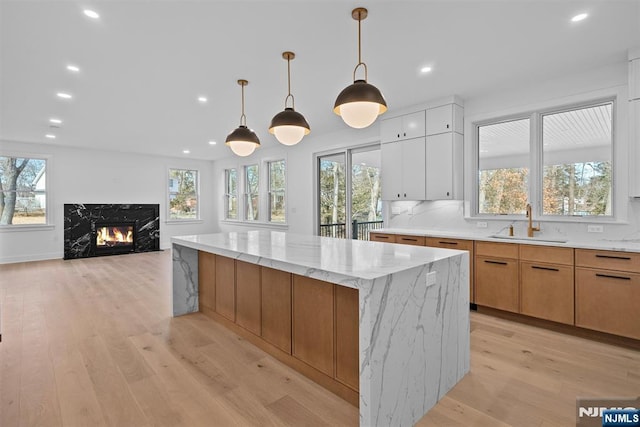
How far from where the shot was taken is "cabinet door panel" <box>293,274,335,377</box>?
2.12 meters

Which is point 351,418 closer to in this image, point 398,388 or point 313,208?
point 398,388

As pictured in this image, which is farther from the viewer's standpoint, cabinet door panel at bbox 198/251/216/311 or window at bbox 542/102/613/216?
cabinet door panel at bbox 198/251/216/311

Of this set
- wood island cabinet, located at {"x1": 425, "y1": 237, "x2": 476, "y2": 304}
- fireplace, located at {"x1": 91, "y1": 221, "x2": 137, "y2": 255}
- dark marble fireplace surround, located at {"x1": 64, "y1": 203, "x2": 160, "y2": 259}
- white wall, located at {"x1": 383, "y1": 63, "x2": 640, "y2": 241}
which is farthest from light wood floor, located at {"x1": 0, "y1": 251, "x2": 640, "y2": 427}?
fireplace, located at {"x1": 91, "y1": 221, "x2": 137, "y2": 255}

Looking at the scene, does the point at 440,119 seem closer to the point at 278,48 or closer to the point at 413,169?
the point at 413,169

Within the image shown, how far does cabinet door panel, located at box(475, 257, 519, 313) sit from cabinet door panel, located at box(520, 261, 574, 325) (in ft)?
0.25

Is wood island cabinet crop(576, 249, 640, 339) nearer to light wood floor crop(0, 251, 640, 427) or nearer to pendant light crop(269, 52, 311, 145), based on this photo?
light wood floor crop(0, 251, 640, 427)

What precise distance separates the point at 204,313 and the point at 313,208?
126 inches

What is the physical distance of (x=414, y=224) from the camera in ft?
15.7

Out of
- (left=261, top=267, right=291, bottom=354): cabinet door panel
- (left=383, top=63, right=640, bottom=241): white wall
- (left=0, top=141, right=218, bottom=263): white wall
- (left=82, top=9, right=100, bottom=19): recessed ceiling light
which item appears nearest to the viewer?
(left=82, top=9, right=100, bottom=19): recessed ceiling light

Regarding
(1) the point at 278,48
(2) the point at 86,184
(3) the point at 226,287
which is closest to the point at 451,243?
(3) the point at 226,287

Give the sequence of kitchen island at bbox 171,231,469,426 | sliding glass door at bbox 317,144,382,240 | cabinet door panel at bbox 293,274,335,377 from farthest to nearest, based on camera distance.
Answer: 1. sliding glass door at bbox 317,144,382,240
2. cabinet door panel at bbox 293,274,335,377
3. kitchen island at bbox 171,231,469,426

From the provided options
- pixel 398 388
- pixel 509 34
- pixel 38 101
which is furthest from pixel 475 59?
pixel 38 101

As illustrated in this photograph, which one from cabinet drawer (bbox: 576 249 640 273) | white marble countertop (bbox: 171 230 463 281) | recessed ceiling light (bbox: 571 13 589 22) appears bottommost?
cabinet drawer (bbox: 576 249 640 273)

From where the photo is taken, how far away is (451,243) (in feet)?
12.6
